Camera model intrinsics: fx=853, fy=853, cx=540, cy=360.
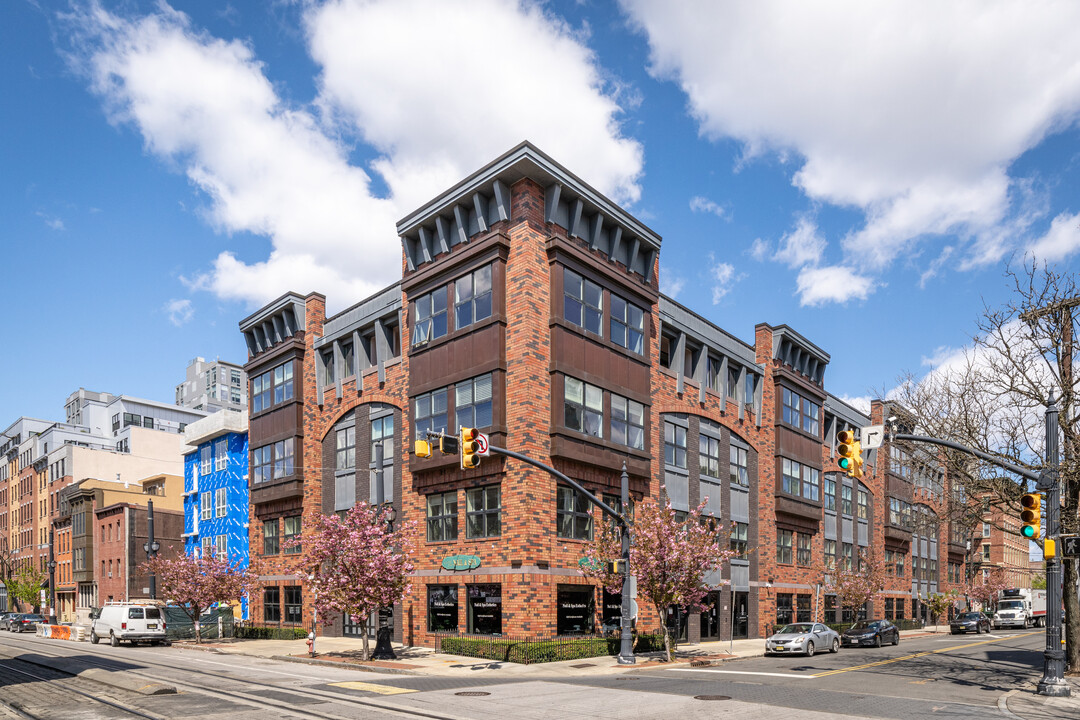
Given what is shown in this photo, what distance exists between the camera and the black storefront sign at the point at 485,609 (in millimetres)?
31641

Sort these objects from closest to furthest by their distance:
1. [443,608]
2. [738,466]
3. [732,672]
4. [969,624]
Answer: [732,672], [443,608], [738,466], [969,624]

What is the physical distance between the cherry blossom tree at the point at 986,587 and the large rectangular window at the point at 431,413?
6595cm

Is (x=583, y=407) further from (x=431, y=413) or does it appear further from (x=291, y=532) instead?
(x=291, y=532)

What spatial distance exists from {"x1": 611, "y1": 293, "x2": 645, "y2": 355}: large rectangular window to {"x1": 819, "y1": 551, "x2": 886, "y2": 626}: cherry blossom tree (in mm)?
23814

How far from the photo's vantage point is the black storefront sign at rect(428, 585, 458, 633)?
33.6 metres

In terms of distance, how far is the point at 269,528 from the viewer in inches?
1857

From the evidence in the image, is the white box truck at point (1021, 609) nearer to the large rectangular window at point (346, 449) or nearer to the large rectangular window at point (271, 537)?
the large rectangular window at point (346, 449)

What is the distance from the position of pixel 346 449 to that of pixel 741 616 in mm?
22314

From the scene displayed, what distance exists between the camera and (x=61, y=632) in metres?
49.4

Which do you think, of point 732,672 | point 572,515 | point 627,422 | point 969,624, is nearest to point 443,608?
point 572,515

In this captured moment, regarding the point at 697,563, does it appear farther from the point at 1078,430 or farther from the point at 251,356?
the point at 251,356

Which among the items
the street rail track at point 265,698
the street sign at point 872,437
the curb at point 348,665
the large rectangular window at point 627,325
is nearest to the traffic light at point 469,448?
the street rail track at point 265,698

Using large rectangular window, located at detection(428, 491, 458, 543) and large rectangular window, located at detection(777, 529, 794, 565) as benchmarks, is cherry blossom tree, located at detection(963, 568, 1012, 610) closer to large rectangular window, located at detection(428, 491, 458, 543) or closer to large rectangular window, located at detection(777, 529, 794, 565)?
large rectangular window, located at detection(777, 529, 794, 565)

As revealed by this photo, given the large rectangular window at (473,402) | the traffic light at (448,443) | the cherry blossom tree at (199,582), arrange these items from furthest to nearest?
the cherry blossom tree at (199,582) < the large rectangular window at (473,402) < the traffic light at (448,443)
